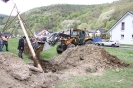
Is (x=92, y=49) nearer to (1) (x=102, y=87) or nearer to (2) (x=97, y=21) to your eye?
(1) (x=102, y=87)

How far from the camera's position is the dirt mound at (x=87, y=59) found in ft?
34.5

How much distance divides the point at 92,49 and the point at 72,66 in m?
1.92

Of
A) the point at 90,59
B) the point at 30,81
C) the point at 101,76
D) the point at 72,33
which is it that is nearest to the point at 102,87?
the point at 101,76

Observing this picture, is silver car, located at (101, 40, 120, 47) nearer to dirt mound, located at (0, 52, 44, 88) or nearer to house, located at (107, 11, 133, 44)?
house, located at (107, 11, 133, 44)

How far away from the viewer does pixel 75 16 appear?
4473 inches

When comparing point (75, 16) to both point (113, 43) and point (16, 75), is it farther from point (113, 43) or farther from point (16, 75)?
point (16, 75)

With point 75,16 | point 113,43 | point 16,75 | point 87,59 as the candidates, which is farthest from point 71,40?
point 75,16

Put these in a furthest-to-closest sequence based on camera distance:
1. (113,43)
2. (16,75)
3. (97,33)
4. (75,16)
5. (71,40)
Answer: (75,16) → (97,33) → (113,43) → (71,40) → (16,75)

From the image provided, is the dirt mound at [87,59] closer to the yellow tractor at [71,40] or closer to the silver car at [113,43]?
the yellow tractor at [71,40]

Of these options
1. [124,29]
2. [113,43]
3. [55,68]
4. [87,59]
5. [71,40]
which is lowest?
[113,43]

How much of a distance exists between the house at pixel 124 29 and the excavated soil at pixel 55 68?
27188 mm

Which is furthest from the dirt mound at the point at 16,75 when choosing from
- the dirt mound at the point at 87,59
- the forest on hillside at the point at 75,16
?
the forest on hillside at the point at 75,16

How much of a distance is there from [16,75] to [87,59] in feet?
15.9

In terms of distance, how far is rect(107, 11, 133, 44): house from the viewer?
37.0 meters
